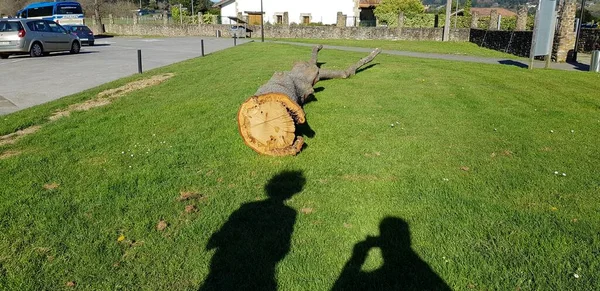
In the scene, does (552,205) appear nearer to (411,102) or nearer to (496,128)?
(496,128)

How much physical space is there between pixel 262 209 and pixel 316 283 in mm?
1293

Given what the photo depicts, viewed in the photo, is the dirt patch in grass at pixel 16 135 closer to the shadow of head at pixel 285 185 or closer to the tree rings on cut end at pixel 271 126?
the tree rings on cut end at pixel 271 126

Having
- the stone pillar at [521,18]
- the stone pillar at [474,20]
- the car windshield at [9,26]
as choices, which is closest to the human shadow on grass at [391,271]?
the car windshield at [9,26]

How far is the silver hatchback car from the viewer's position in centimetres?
1980

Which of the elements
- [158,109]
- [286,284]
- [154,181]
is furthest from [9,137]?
[286,284]

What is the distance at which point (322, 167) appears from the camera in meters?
5.53

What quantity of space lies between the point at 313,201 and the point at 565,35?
19319mm

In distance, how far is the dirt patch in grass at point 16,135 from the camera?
22.0 ft

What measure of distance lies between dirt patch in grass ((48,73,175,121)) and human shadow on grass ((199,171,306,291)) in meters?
5.53

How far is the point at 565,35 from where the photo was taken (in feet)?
64.0

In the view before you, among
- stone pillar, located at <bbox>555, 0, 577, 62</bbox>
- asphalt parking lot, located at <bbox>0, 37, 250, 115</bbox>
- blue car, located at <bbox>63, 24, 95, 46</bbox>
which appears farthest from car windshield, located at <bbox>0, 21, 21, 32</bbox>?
stone pillar, located at <bbox>555, 0, 577, 62</bbox>

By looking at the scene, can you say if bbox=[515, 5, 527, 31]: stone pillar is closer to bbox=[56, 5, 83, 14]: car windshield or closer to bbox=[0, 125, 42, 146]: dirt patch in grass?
bbox=[0, 125, 42, 146]: dirt patch in grass

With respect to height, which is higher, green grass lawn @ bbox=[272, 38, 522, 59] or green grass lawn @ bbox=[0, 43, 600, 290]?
green grass lawn @ bbox=[272, 38, 522, 59]

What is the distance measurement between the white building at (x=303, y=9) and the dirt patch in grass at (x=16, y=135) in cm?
4926
